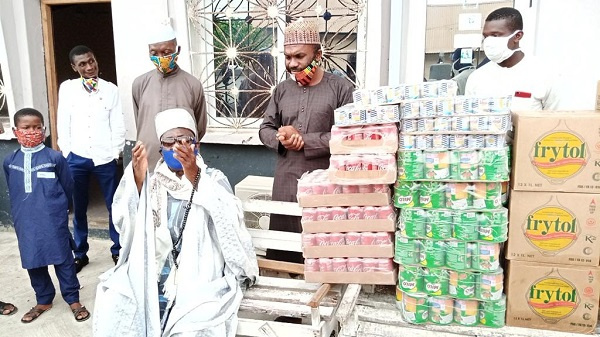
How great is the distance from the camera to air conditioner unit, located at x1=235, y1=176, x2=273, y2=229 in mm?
3770

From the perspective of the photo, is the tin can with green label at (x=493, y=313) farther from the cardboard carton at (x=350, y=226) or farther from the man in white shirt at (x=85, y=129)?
the man in white shirt at (x=85, y=129)

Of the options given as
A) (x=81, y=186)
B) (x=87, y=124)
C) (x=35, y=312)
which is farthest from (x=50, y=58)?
(x=35, y=312)

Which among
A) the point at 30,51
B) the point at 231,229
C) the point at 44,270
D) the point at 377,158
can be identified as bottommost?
the point at 44,270

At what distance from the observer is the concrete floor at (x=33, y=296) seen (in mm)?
3398

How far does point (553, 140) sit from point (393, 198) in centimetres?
70

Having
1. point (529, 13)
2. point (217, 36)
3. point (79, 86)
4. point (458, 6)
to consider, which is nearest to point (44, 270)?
point (79, 86)

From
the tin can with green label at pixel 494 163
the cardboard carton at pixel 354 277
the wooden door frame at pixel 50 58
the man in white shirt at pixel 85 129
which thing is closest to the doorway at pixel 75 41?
the wooden door frame at pixel 50 58

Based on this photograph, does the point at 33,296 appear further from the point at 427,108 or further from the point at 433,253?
the point at 427,108

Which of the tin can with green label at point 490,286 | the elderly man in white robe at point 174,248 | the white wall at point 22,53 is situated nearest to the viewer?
the tin can with green label at point 490,286

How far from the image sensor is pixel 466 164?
6.70 feet

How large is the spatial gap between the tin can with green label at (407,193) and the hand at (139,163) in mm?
1289

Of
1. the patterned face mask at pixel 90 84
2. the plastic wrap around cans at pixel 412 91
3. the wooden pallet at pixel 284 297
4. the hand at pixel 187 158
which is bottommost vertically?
the wooden pallet at pixel 284 297

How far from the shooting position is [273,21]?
14.2 ft

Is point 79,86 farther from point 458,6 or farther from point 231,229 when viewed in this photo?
point 458,6
